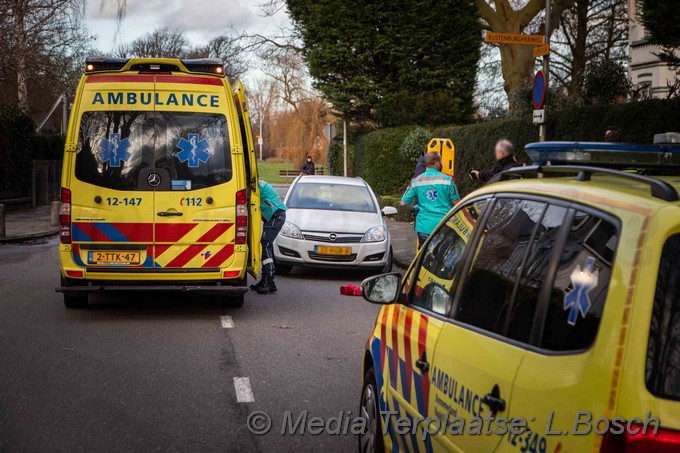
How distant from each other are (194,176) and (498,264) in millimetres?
7167

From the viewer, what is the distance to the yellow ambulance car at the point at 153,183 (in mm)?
10109

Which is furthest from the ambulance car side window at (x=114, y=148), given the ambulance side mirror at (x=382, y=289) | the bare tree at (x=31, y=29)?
the bare tree at (x=31, y=29)

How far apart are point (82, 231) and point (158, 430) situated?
4720 millimetres

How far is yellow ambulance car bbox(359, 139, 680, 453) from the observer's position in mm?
2447

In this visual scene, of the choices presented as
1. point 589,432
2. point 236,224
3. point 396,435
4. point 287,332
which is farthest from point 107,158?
point 589,432

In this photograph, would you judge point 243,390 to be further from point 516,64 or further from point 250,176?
point 516,64

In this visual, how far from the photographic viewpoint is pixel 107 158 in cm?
1026

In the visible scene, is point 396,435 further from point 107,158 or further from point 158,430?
point 107,158

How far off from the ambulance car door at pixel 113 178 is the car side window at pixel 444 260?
6.19 metres

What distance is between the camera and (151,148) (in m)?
10.3

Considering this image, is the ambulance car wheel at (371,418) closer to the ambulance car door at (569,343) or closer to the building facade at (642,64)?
the ambulance car door at (569,343)

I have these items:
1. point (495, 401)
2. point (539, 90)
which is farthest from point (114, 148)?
point (495, 401)

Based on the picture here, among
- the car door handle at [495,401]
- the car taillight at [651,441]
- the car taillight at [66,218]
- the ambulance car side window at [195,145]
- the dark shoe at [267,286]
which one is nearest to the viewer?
the car taillight at [651,441]

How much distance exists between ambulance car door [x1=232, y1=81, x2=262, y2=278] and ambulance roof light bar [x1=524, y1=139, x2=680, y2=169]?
702 cm
